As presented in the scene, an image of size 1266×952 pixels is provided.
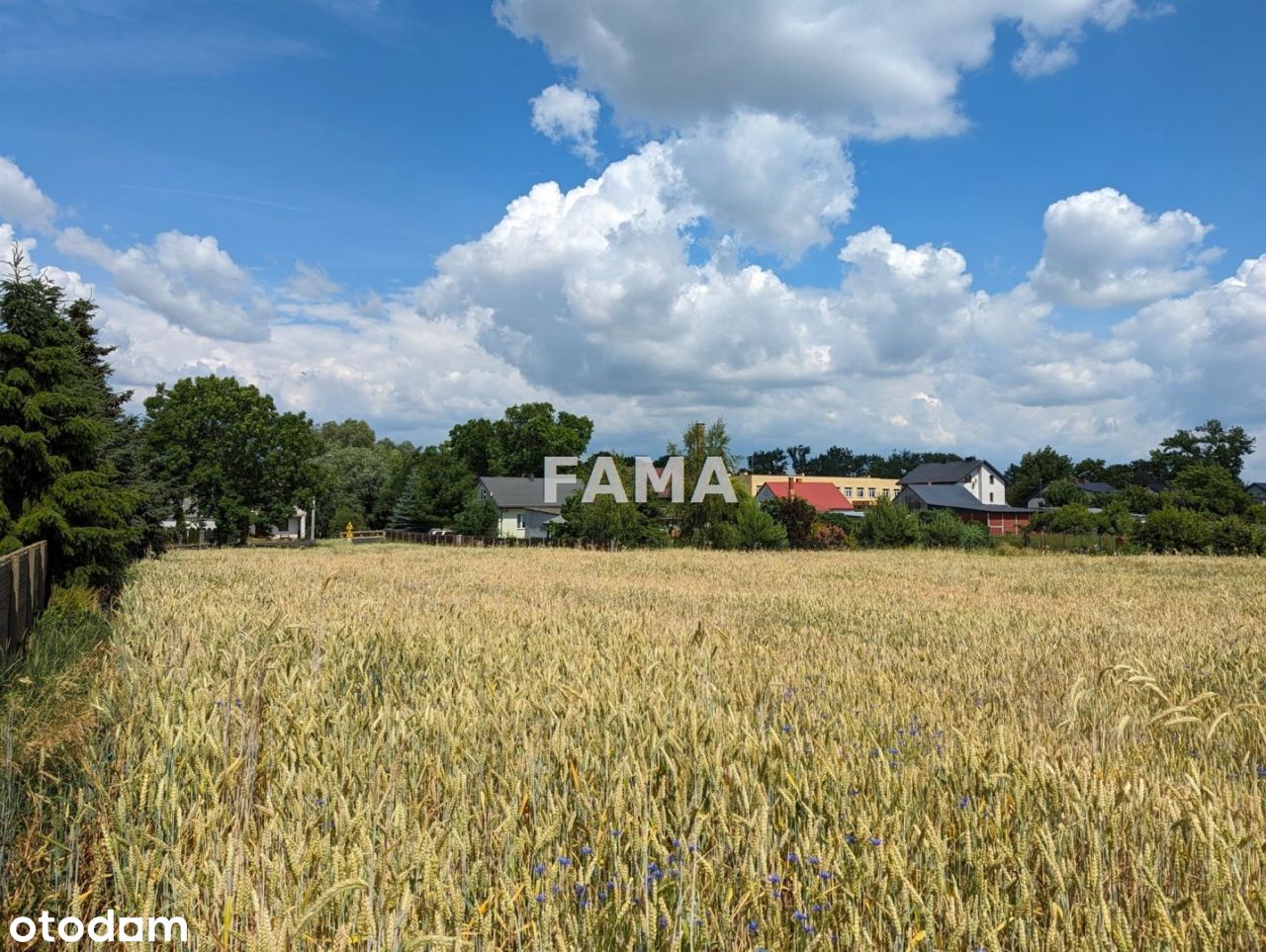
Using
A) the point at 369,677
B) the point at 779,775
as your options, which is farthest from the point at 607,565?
the point at 779,775

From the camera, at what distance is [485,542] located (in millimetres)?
51969

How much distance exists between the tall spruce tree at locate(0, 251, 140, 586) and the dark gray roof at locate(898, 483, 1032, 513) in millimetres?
87171

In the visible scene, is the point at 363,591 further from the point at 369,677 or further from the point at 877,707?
the point at 877,707

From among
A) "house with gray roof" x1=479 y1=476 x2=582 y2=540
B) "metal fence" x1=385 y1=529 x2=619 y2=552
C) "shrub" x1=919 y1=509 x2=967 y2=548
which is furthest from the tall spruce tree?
"house with gray roof" x1=479 y1=476 x2=582 y2=540

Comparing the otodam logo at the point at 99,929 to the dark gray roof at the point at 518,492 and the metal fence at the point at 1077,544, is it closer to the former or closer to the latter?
the metal fence at the point at 1077,544

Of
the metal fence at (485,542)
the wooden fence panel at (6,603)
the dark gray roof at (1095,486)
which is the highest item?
the dark gray roof at (1095,486)

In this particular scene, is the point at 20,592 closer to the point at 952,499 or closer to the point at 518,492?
the point at 518,492

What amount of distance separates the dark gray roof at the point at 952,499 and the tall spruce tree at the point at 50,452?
87.2m

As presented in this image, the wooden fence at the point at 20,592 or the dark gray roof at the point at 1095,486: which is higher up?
the dark gray roof at the point at 1095,486

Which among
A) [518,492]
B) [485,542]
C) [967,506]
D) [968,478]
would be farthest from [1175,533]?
[968,478]

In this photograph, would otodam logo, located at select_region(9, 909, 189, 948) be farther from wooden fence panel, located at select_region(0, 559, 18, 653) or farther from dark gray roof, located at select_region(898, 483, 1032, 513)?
dark gray roof, located at select_region(898, 483, 1032, 513)

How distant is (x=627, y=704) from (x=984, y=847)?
5.59 ft

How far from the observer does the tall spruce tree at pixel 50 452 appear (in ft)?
33.9

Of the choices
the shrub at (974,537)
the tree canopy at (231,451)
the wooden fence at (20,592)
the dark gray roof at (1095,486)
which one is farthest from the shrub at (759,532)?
the dark gray roof at (1095,486)
